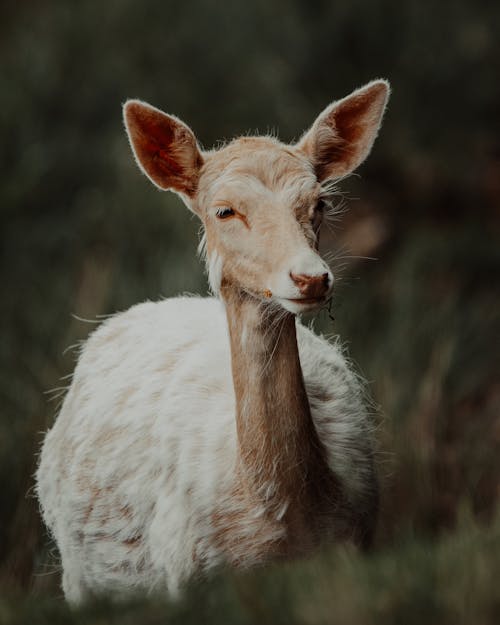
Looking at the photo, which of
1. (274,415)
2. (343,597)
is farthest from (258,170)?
(343,597)

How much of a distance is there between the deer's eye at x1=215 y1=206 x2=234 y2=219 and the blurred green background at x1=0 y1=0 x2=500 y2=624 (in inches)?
52.6

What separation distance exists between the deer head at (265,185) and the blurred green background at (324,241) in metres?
1.00

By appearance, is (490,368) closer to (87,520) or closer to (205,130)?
(87,520)

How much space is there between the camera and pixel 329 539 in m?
4.06

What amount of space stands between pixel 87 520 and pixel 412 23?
10.4 m

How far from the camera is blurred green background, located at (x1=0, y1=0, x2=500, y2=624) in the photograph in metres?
3.14

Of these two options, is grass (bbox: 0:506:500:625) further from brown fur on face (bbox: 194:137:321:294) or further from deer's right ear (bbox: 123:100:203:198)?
deer's right ear (bbox: 123:100:203:198)

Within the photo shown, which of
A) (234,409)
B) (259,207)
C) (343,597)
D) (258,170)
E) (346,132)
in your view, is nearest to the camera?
(343,597)

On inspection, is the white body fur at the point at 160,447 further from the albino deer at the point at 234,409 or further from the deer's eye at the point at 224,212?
the deer's eye at the point at 224,212

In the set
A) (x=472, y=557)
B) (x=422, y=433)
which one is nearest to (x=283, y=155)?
(x=472, y=557)

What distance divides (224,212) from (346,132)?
78 cm

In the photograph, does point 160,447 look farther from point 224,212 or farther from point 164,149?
point 164,149

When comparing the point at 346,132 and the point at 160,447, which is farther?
the point at 346,132

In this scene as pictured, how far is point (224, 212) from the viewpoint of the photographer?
401 cm
